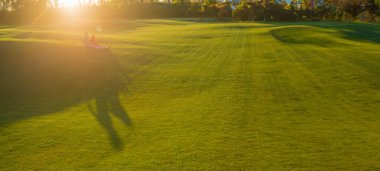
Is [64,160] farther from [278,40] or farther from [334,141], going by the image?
[278,40]

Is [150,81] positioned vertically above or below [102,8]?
below

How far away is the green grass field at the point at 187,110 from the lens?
328 inches

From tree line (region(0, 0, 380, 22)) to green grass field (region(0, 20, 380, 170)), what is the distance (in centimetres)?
5395

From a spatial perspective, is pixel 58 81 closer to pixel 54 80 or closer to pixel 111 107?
pixel 54 80

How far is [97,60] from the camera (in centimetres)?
2195

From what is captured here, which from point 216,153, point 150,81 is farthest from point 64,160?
point 150,81

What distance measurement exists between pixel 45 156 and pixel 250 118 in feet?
18.3

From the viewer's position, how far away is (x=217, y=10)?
9094 cm

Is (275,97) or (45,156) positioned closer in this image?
(45,156)

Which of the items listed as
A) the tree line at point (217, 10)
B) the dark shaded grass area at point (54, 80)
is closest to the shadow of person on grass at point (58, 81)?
the dark shaded grass area at point (54, 80)

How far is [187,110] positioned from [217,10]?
81.1 meters

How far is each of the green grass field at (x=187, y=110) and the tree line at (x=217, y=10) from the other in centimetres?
5395

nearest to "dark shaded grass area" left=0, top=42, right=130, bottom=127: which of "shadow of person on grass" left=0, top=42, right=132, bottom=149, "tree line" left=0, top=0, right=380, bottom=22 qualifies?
"shadow of person on grass" left=0, top=42, right=132, bottom=149

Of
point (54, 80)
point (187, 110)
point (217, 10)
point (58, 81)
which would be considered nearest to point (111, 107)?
point (187, 110)
